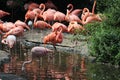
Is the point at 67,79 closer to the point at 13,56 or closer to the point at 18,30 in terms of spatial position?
the point at 13,56

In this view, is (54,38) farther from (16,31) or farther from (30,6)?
(30,6)

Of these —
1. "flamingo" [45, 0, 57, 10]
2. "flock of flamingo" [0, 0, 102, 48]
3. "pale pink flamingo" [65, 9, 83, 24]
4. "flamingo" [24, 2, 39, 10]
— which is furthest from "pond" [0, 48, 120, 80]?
"flamingo" [45, 0, 57, 10]

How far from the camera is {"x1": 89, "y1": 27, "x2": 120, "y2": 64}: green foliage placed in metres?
12.2

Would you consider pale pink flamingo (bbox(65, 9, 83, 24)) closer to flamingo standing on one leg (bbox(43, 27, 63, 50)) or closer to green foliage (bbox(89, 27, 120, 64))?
flamingo standing on one leg (bbox(43, 27, 63, 50))

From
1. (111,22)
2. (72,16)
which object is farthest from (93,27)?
(72,16)

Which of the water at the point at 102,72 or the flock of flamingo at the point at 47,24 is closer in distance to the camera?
the water at the point at 102,72

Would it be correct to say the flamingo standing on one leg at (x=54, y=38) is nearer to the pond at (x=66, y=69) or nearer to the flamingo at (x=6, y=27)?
the pond at (x=66, y=69)

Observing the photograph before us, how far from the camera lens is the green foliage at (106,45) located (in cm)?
1216

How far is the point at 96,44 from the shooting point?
12547 millimetres

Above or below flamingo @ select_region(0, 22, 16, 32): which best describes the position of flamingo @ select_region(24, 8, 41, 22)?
Result: above

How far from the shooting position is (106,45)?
1231 cm

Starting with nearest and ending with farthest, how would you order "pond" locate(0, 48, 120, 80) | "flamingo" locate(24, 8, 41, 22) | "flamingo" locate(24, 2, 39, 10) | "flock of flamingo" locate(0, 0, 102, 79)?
"pond" locate(0, 48, 120, 80)
"flock of flamingo" locate(0, 0, 102, 79)
"flamingo" locate(24, 8, 41, 22)
"flamingo" locate(24, 2, 39, 10)

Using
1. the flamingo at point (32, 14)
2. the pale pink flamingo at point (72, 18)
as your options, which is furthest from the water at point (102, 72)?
the flamingo at point (32, 14)

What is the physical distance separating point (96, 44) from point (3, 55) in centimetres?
214
